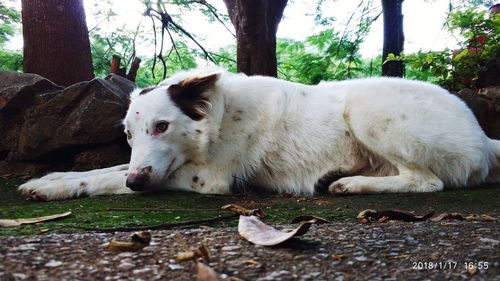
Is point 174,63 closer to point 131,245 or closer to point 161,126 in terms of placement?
point 161,126

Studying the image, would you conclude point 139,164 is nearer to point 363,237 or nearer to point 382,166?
point 382,166

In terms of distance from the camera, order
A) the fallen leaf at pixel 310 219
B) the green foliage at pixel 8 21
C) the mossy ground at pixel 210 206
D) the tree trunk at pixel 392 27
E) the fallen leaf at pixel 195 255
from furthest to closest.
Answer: the green foliage at pixel 8 21
the tree trunk at pixel 392 27
the mossy ground at pixel 210 206
the fallen leaf at pixel 310 219
the fallen leaf at pixel 195 255

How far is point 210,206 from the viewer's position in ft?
10.4

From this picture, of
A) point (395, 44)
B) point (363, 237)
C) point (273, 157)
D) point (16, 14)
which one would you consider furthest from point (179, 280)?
point (16, 14)

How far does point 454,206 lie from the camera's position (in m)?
3.01

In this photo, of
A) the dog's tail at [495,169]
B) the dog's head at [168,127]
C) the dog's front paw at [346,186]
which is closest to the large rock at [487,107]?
the dog's tail at [495,169]

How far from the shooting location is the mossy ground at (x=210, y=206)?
8.14 ft

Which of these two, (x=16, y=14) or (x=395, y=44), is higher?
(x=16, y=14)

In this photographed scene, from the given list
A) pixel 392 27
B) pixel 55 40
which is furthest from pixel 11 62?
pixel 392 27

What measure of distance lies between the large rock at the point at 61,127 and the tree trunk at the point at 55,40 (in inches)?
36.3

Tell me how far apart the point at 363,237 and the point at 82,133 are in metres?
3.43

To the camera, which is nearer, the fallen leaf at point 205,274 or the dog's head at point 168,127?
the fallen leaf at point 205,274

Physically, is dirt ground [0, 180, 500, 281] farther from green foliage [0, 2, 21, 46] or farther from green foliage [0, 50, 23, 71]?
green foliage [0, 2, 21, 46]

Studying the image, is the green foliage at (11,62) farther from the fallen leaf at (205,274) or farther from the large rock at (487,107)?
the fallen leaf at (205,274)
